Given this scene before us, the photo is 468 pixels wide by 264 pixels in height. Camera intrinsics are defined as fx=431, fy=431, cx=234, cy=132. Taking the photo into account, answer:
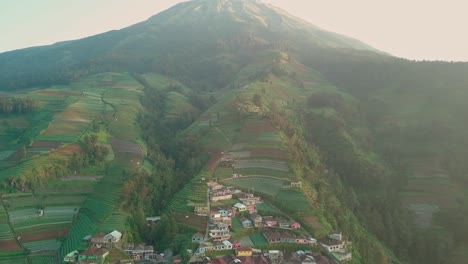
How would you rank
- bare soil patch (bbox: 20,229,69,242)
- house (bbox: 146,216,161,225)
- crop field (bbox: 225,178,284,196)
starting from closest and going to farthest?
bare soil patch (bbox: 20,229,69,242) < house (bbox: 146,216,161,225) < crop field (bbox: 225,178,284,196)

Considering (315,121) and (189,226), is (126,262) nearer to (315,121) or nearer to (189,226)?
(189,226)

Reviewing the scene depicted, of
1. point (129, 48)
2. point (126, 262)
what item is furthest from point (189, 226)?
point (129, 48)

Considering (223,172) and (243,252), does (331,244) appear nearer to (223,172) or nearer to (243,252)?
(243,252)

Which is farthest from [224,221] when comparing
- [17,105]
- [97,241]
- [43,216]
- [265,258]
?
[17,105]

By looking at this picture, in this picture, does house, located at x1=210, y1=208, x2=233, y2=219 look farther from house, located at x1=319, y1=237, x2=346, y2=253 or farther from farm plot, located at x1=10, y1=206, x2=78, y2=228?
farm plot, located at x1=10, y1=206, x2=78, y2=228

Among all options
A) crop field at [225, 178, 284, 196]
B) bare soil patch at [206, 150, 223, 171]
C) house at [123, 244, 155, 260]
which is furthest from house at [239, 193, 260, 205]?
house at [123, 244, 155, 260]

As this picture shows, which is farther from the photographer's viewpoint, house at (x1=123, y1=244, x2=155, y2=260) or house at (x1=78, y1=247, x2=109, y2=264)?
house at (x1=123, y1=244, x2=155, y2=260)

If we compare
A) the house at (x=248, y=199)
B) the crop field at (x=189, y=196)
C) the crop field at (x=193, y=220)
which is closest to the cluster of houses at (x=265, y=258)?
the crop field at (x=193, y=220)
